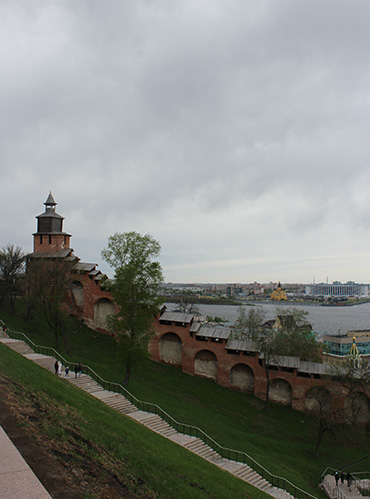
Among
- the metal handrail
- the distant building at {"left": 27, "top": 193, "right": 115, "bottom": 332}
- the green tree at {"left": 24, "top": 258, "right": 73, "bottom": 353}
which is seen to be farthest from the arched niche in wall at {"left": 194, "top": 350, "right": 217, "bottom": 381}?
the metal handrail

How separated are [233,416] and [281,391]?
6.92m

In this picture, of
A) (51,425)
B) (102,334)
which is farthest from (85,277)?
(51,425)

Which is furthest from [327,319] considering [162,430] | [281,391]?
[162,430]

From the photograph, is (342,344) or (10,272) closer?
(10,272)

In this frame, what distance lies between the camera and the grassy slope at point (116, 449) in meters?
7.34

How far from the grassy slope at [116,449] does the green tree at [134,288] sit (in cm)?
1024

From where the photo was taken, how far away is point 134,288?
76.8ft

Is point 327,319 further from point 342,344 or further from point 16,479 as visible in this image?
point 16,479

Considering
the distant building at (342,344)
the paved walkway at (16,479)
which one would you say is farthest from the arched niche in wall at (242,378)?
the distant building at (342,344)

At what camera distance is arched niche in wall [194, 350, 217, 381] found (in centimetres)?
3084

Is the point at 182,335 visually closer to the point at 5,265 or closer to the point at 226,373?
the point at 226,373

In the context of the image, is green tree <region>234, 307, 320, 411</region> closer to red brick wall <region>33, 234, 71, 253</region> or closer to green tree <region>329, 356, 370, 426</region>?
green tree <region>329, 356, 370, 426</region>

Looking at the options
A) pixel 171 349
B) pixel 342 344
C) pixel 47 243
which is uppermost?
pixel 47 243

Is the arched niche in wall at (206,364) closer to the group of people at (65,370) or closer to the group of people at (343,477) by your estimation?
the group of people at (343,477)
